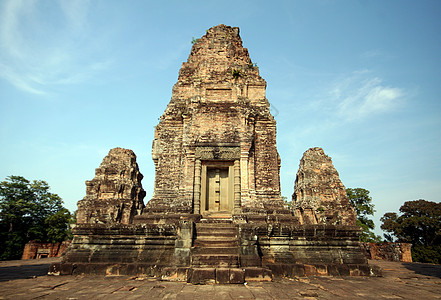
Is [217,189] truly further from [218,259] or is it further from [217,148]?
[218,259]

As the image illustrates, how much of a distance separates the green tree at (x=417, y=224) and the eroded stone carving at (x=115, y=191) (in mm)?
30570

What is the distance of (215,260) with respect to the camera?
741 centimetres

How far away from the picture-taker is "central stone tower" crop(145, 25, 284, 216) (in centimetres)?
1170

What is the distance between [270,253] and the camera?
8484 millimetres

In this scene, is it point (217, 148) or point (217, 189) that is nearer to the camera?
point (217, 148)

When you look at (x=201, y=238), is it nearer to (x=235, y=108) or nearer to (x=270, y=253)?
(x=270, y=253)

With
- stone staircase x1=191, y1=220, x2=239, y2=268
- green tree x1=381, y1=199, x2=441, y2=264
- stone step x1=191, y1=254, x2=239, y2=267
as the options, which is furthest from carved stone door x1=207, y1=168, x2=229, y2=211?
green tree x1=381, y1=199, x2=441, y2=264

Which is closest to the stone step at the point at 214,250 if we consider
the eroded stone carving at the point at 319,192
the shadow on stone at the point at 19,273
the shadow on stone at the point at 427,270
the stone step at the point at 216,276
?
the stone step at the point at 216,276

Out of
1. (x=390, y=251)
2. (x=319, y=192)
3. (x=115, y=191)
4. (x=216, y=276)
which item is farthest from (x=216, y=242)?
(x=319, y=192)

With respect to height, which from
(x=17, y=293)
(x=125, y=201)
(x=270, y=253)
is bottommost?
(x=17, y=293)

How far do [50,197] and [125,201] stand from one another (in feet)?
59.0

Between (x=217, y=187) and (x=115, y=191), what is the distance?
43.0 ft

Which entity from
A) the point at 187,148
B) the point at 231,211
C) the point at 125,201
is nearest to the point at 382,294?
the point at 231,211

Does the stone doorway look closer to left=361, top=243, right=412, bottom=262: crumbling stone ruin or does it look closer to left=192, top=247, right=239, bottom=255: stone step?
left=192, top=247, right=239, bottom=255: stone step
